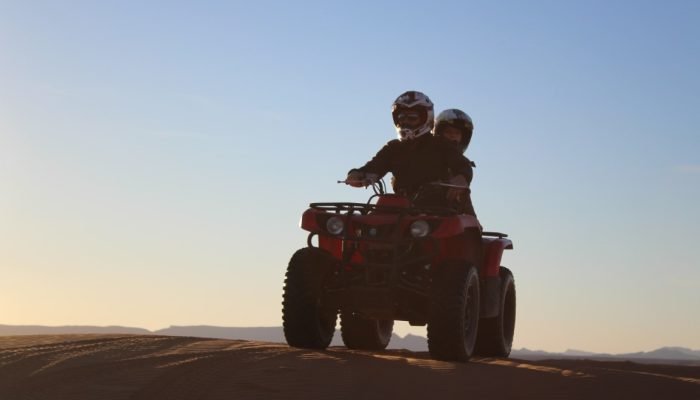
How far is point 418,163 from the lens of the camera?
15.6 meters

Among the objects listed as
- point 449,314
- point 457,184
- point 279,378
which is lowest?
point 279,378

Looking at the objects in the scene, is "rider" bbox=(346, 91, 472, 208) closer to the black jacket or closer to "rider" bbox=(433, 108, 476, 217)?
the black jacket

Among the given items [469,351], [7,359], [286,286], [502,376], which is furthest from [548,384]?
[7,359]

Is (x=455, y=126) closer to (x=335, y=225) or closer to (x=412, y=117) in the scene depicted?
(x=412, y=117)

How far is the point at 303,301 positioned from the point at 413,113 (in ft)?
10.6

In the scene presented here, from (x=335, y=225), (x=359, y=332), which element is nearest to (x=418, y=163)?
(x=335, y=225)

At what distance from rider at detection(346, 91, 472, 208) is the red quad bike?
38.3 inches

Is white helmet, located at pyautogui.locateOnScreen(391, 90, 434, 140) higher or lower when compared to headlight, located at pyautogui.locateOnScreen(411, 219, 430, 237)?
higher

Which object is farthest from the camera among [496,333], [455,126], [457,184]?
[455,126]

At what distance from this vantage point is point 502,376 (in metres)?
11.4

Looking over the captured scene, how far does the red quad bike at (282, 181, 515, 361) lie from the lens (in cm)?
1329

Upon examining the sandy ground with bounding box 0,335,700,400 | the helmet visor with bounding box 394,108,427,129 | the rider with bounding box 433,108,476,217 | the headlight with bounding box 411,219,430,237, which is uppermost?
the rider with bounding box 433,108,476,217

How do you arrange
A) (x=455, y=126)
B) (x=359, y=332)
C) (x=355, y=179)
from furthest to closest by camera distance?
(x=455, y=126), (x=359, y=332), (x=355, y=179)

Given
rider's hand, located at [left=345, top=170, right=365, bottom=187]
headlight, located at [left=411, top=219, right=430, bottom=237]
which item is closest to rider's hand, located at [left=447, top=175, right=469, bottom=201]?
rider's hand, located at [left=345, top=170, right=365, bottom=187]
